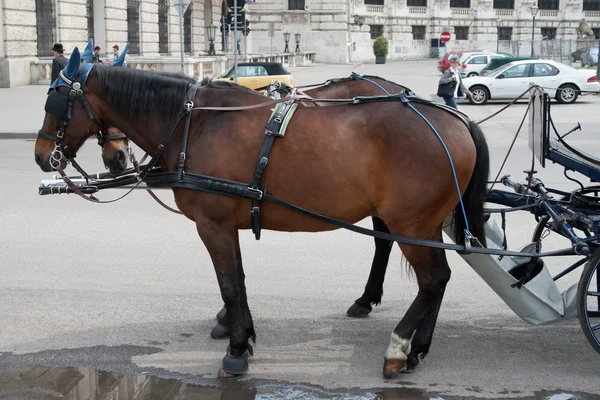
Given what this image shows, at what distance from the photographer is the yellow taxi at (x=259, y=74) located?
2503 centimetres

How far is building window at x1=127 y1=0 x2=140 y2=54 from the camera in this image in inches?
1547

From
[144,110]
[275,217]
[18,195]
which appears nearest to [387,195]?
[275,217]

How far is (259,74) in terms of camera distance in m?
25.5

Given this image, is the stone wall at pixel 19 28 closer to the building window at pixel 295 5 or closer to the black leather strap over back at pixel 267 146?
the black leather strap over back at pixel 267 146

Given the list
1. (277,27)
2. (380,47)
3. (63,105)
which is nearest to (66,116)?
(63,105)

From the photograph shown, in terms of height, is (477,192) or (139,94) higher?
(139,94)

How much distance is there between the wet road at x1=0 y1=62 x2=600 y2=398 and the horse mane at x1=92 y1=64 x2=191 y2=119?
1665 mm

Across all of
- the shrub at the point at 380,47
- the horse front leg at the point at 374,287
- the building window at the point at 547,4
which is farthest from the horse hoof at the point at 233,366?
the building window at the point at 547,4

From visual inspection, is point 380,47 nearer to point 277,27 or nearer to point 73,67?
point 277,27

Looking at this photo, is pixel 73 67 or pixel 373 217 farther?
pixel 373 217

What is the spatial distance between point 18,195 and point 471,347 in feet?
24.2

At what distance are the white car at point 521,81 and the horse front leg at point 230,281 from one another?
75.7ft

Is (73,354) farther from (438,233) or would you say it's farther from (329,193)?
(438,233)

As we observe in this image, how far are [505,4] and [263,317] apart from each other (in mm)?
78496
